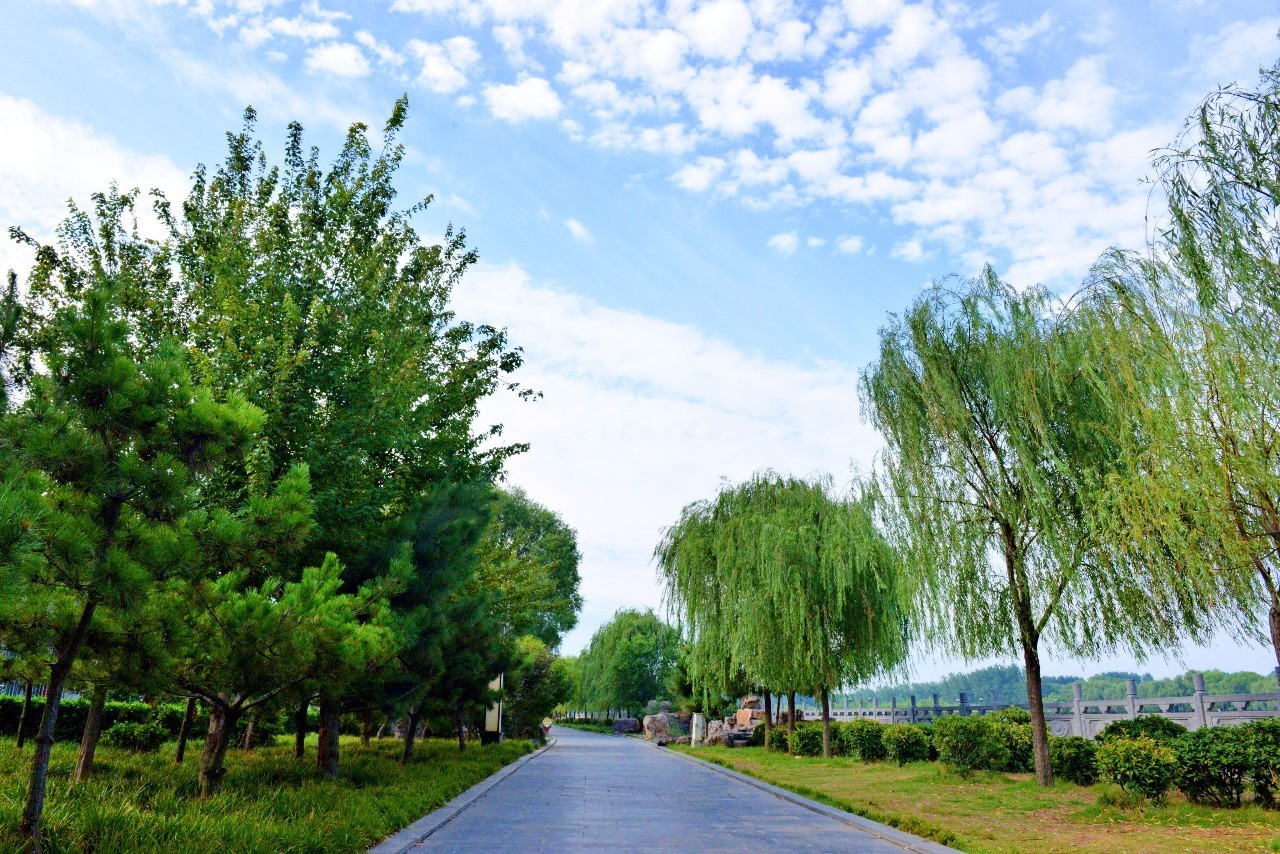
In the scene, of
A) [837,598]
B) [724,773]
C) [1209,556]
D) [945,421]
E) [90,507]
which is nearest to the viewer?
[90,507]

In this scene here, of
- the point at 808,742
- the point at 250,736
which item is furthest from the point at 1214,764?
the point at 250,736

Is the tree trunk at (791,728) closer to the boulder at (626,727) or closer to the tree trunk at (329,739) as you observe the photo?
the tree trunk at (329,739)

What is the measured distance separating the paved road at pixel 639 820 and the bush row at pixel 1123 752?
163 inches

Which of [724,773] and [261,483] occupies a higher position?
[261,483]

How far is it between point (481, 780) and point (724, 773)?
5976mm

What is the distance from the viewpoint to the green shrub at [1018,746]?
15672mm

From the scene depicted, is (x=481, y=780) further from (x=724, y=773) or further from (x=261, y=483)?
(x=261, y=483)

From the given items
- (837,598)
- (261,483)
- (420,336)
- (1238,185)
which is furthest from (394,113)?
(837,598)

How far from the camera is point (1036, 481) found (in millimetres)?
12023

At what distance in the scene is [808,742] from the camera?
22.2 m

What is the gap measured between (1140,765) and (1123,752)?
0.81ft

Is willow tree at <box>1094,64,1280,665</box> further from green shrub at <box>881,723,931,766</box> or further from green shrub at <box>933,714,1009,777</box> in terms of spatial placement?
green shrub at <box>881,723,931,766</box>

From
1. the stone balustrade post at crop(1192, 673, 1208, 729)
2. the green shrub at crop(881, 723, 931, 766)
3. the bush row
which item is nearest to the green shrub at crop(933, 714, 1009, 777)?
the bush row

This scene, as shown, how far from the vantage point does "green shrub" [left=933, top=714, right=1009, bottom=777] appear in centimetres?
1506
